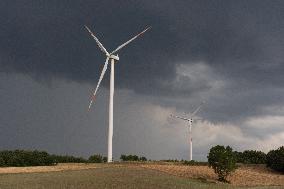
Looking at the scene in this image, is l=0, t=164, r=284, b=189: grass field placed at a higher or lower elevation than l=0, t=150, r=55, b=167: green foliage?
lower

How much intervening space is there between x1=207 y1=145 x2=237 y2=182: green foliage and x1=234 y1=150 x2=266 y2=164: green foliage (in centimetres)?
4718

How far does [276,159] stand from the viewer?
324 feet

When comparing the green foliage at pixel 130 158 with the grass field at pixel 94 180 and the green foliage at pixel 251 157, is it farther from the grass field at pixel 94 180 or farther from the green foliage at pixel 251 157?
the grass field at pixel 94 180

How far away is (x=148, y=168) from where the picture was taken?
77688mm

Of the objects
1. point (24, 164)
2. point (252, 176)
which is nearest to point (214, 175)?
point (252, 176)

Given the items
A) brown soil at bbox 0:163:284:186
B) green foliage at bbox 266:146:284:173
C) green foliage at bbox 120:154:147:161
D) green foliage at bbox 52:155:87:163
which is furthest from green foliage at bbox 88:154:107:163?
green foliage at bbox 266:146:284:173

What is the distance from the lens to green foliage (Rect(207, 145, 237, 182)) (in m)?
74.0

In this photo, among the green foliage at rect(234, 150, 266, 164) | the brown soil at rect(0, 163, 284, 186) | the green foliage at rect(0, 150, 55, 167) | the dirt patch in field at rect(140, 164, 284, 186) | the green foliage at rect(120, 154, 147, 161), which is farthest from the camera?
the green foliage at rect(234, 150, 266, 164)

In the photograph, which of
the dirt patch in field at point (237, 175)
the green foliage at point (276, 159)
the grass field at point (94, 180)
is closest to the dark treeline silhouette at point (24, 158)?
the grass field at point (94, 180)

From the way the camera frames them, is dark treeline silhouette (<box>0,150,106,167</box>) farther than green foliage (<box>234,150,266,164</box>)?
No

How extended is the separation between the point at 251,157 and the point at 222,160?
5840 cm

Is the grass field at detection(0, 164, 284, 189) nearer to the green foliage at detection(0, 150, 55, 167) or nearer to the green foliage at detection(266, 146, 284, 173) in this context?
the green foliage at detection(0, 150, 55, 167)

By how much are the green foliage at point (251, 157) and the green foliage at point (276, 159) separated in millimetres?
18577

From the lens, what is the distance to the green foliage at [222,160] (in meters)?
74.0
